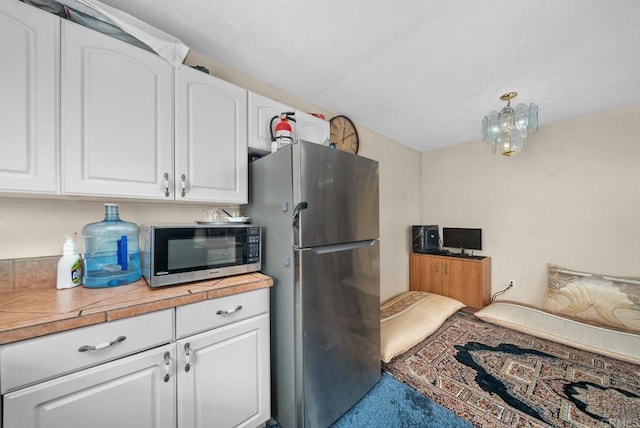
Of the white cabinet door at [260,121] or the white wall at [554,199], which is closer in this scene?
the white cabinet door at [260,121]

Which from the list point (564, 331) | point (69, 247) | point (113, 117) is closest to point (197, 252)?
point (69, 247)

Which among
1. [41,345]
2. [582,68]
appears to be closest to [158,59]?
[41,345]

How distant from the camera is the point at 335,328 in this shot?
132cm

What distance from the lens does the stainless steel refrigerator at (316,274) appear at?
118 cm

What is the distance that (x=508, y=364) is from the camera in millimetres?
1818

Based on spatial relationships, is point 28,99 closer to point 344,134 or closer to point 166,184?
point 166,184

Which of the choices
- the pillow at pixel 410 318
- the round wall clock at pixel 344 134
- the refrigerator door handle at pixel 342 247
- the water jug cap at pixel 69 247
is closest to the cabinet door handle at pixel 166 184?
the water jug cap at pixel 69 247

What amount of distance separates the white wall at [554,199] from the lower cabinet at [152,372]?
3250 millimetres

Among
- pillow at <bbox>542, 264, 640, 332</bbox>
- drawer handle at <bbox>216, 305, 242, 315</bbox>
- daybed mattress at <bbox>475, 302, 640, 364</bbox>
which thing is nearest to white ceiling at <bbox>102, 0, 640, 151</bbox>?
drawer handle at <bbox>216, 305, 242, 315</bbox>

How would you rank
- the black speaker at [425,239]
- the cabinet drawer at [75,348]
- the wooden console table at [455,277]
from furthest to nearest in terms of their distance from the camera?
the black speaker at [425,239]
the wooden console table at [455,277]
the cabinet drawer at [75,348]

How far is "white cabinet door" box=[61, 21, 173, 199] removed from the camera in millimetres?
965

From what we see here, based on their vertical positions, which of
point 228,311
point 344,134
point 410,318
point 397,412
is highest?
point 344,134

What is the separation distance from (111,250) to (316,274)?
112cm

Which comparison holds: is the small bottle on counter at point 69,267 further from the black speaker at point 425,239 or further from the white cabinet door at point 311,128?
the black speaker at point 425,239
